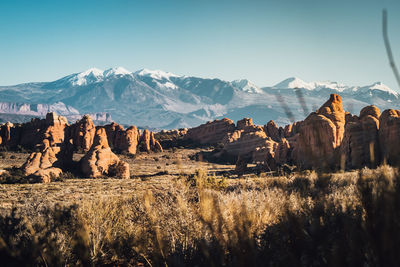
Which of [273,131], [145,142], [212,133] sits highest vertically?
[273,131]

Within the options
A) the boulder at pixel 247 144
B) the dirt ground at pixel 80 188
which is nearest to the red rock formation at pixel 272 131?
the boulder at pixel 247 144

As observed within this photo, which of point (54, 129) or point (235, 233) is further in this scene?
point (54, 129)

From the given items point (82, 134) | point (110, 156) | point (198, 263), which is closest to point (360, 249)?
point (198, 263)

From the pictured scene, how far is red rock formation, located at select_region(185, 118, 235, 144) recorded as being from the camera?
9000cm

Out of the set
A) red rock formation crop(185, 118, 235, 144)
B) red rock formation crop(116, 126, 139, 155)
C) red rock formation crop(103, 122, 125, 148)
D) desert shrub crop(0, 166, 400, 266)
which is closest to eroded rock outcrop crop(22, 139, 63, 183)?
desert shrub crop(0, 166, 400, 266)

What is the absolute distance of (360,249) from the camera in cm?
370

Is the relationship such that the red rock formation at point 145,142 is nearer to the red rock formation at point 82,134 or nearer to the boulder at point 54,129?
the red rock formation at point 82,134

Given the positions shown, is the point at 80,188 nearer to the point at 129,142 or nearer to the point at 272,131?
the point at 129,142

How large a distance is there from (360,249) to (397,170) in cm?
132

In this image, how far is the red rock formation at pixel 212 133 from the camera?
295 ft

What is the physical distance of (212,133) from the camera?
3602 inches

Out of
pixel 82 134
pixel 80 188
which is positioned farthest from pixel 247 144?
pixel 80 188

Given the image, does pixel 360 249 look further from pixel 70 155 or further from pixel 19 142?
pixel 19 142

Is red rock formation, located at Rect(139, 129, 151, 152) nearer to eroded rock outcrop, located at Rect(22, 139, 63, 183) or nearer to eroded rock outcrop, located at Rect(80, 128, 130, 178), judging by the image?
eroded rock outcrop, located at Rect(80, 128, 130, 178)
